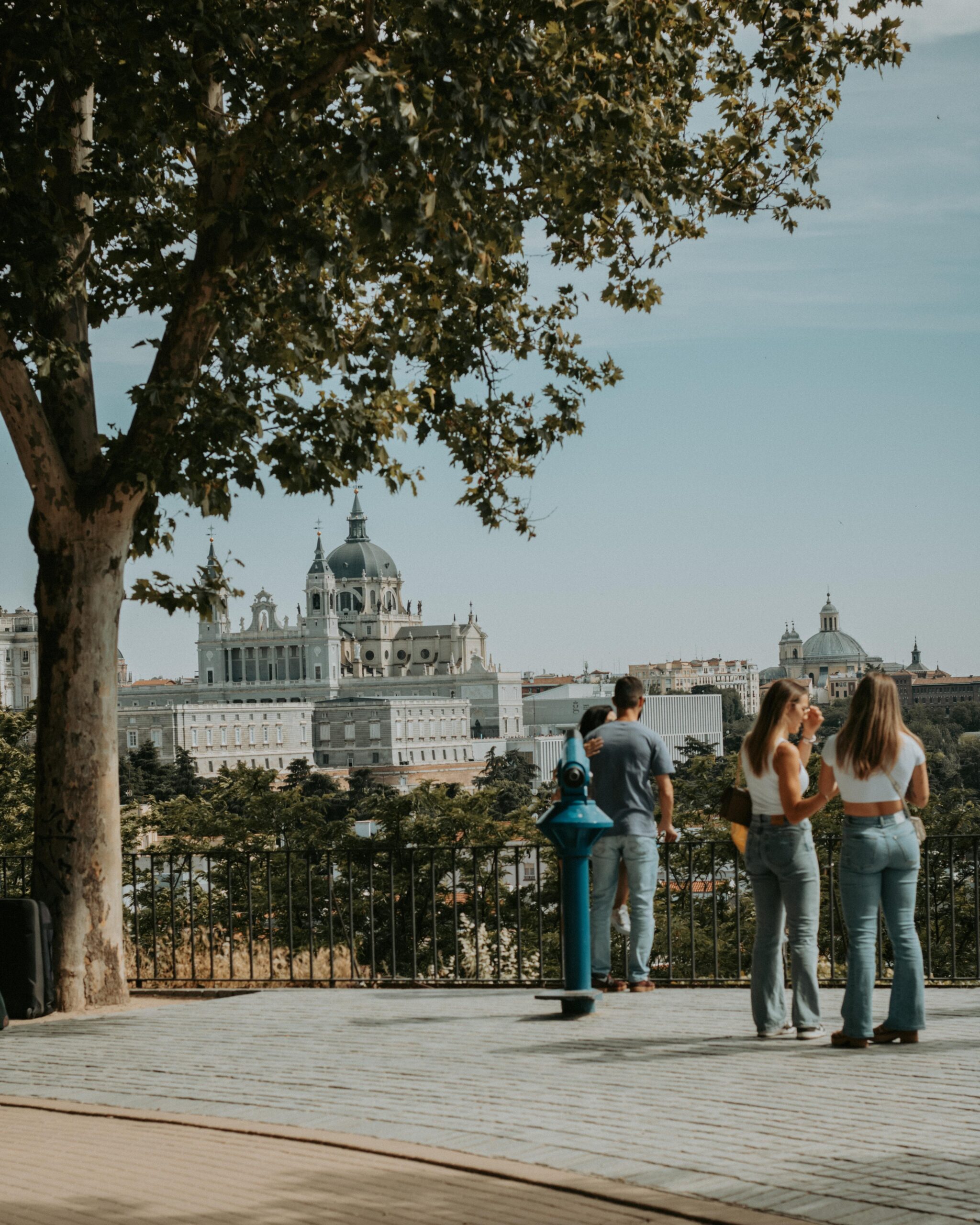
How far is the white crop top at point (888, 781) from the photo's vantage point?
6.63 m

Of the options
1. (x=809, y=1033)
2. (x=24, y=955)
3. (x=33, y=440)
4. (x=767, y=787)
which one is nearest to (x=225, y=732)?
(x=33, y=440)

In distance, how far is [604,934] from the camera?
862 centimetres

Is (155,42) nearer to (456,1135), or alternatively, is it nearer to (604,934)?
(604,934)

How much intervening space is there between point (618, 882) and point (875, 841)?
90.6 inches

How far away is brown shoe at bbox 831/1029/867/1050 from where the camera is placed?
679cm

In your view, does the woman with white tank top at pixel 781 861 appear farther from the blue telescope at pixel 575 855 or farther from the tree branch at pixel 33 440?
the tree branch at pixel 33 440

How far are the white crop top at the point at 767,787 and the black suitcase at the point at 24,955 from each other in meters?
4.68

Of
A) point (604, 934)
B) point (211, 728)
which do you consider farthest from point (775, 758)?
point (211, 728)

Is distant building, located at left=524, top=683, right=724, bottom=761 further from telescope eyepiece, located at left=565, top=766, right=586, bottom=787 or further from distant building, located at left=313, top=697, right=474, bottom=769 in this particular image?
telescope eyepiece, located at left=565, top=766, right=586, bottom=787

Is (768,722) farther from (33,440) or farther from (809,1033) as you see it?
(33,440)

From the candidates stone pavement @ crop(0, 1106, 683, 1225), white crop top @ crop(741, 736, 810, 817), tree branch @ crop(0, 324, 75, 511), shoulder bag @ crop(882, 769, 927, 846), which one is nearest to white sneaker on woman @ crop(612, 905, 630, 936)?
white crop top @ crop(741, 736, 810, 817)

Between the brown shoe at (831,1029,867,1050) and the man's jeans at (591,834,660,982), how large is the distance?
6.00 feet

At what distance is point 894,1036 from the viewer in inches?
271

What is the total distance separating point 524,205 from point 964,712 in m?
84.1
